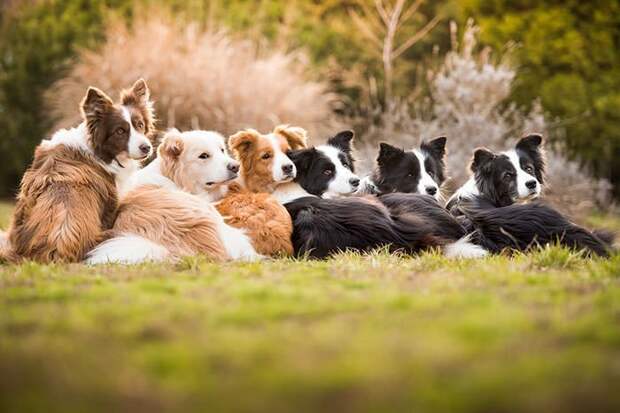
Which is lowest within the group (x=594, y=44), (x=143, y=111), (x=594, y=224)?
(x=594, y=224)

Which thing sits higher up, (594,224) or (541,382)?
(541,382)

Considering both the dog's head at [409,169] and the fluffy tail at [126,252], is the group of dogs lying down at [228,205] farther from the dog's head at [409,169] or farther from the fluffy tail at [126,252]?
the dog's head at [409,169]

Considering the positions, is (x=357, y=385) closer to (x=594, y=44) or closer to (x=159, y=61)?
(x=159, y=61)

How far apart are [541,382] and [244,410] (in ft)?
3.38

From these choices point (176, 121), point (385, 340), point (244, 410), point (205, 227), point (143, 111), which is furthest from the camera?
point (176, 121)

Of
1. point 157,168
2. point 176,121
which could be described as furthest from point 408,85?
point 157,168

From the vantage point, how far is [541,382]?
8.34ft

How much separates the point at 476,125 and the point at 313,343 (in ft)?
28.9

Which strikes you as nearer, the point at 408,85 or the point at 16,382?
the point at 16,382

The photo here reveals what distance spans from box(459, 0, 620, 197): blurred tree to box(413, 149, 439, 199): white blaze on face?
5.78 metres

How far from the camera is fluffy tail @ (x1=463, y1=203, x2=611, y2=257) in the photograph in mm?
5977

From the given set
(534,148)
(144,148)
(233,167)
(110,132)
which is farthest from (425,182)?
(110,132)

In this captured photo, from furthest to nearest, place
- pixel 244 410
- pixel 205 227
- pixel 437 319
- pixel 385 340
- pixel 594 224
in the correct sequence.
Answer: pixel 594 224
pixel 205 227
pixel 437 319
pixel 385 340
pixel 244 410

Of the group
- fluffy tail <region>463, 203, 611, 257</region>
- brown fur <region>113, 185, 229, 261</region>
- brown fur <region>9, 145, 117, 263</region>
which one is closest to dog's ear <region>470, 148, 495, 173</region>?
fluffy tail <region>463, 203, 611, 257</region>
